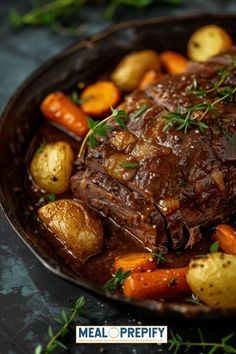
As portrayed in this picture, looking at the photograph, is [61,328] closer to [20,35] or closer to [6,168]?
[6,168]

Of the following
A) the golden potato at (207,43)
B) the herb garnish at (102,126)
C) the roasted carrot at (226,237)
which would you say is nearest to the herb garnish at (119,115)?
the herb garnish at (102,126)

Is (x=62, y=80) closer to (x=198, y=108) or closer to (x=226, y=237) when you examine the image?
(x=198, y=108)

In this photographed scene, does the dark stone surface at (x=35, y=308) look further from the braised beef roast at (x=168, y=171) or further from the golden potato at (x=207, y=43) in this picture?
the golden potato at (x=207, y=43)

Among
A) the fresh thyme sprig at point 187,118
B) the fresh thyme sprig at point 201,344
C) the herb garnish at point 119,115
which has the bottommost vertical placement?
the fresh thyme sprig at point 201,344

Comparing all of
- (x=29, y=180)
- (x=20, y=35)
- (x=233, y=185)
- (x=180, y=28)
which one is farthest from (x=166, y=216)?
(x=20, y=35)

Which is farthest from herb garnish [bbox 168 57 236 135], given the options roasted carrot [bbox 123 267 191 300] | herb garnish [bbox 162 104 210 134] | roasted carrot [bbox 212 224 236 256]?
roasted carrot [bbox 123 267 191 300]

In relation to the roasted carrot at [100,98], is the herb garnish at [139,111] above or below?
above

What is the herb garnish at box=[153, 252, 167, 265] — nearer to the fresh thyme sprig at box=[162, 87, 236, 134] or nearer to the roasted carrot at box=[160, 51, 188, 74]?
the fresh thyme sprig at box=[162, 87, 236, 134]

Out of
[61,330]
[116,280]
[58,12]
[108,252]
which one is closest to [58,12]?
[58,12]
